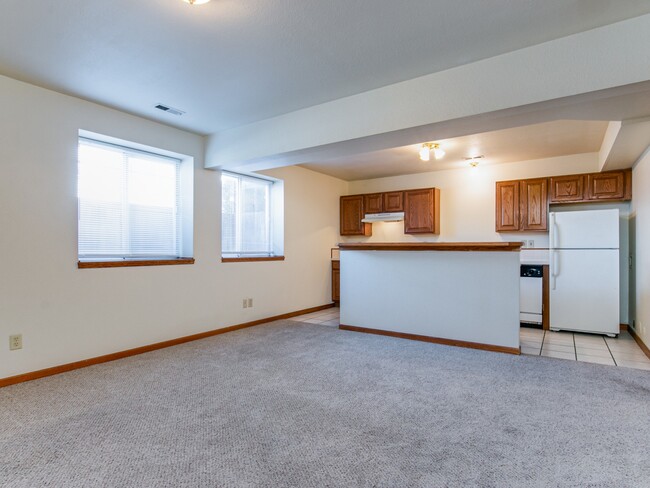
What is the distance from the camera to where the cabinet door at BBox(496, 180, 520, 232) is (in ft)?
17.5

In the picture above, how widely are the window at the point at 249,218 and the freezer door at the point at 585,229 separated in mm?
3855

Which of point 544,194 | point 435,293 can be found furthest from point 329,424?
point 544,194

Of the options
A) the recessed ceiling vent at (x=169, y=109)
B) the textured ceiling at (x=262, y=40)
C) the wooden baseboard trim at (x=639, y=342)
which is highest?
the textured ceiling at (x=262, y=40)

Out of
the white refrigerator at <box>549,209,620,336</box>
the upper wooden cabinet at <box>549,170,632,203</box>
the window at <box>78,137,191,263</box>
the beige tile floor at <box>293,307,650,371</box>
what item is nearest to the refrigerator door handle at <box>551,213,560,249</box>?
the white refrigerator at <box>549,209,620,336</box>

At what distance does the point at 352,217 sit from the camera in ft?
22.5

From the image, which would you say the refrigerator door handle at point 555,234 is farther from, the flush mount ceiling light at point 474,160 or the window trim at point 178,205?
the window trim at point 178,205

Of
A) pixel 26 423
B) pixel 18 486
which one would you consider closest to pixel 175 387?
pixel 26 423

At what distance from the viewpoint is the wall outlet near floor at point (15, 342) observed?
2.91 meters

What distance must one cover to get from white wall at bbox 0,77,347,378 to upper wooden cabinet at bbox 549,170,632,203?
4550mm

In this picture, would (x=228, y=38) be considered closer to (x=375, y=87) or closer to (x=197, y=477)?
(x=375, y=87)

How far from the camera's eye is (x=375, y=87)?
3.08m

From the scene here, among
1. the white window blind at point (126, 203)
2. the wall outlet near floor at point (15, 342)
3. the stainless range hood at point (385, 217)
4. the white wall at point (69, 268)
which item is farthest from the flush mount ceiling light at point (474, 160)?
the wall outlet near floor at point (15, 342)

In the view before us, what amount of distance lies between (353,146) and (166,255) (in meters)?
2.53

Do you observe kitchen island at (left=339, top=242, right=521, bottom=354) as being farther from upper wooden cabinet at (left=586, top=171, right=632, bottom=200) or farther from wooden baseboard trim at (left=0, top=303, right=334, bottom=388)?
upper wooden cabinet at (left=586, top=171, right=632, bottom=200)
